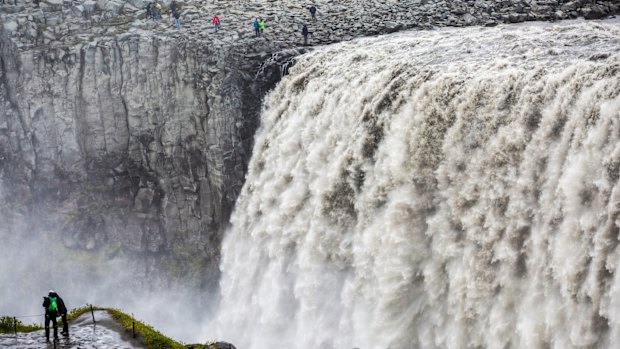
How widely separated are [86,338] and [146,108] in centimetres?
2893

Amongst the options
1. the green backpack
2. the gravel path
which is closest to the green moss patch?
the gravel path

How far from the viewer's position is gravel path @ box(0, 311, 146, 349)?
25.9 m

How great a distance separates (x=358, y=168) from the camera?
3338 centimetres

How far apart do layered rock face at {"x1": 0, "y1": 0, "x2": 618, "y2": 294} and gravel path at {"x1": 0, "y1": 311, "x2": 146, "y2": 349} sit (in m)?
21.1

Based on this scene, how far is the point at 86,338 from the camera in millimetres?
26703

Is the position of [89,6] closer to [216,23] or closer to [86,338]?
[216,23]

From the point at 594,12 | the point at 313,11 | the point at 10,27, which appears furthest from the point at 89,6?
the point at 594,12

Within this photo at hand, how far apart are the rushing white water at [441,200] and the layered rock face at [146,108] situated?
23.5 feet

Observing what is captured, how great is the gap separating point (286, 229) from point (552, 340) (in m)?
17.9

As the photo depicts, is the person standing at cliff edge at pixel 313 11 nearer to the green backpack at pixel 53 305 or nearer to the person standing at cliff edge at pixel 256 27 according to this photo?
the person standing at cliff edge at pixel 256 27

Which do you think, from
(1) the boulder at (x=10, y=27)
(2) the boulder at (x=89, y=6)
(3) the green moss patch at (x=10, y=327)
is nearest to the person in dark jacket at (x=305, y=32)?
(2) the boulder at (x=89, y=6)

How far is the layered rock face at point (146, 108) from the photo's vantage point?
49531 millimetres

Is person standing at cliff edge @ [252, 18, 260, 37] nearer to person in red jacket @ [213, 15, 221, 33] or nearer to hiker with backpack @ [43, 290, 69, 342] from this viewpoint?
person in red jacket @ [213, 15, 221, 33]

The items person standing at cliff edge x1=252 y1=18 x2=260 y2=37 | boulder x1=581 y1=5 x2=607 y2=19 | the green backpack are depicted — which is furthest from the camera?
person standing at cliff edge x1=252 y1=18 x2=260 y2=37
